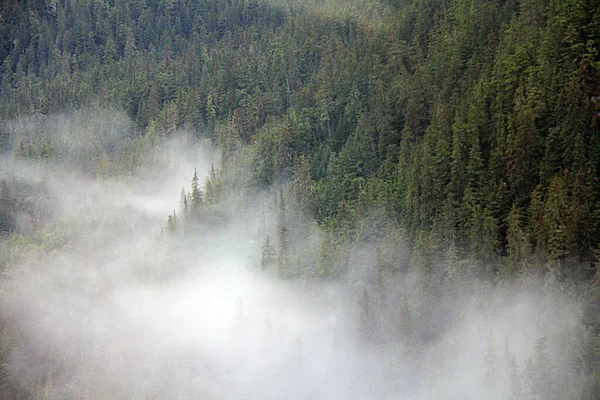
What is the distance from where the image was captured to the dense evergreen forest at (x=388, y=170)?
96750mm

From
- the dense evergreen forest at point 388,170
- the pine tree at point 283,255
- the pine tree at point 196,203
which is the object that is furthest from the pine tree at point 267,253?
the pine tree at point 196,203

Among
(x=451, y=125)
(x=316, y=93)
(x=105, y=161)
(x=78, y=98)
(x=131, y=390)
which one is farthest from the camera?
(x=78, y=98)

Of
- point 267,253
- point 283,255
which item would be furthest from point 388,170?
point 267,253

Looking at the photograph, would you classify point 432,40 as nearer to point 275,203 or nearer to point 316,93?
point 316,93

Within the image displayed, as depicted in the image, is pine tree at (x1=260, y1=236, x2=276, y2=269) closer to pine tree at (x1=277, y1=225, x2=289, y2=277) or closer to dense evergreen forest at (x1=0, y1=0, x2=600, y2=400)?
dense evergreen forest at (x1=0, y1=0, x2=600, y2=400)

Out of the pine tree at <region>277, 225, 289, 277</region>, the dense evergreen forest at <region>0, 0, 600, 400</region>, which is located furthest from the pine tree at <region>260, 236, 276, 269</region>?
the pine tree at <region>277, 225, 289, 277</region>

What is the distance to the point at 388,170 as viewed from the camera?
12150cm

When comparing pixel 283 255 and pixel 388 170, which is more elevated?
pixel 388 170

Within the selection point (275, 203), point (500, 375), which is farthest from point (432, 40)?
point (500, 375)

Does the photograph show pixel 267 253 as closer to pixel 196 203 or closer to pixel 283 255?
pixel 283 255

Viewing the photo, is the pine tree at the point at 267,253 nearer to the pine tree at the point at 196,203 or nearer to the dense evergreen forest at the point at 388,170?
the dense evergreen forest at the point at 388,170

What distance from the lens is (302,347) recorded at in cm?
12319

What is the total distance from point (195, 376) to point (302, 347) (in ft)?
50.8

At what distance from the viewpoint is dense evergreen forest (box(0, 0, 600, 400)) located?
96750 mm
